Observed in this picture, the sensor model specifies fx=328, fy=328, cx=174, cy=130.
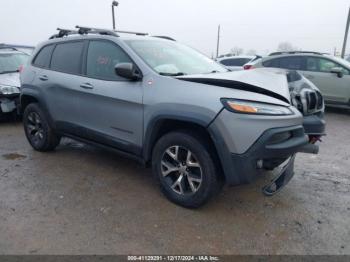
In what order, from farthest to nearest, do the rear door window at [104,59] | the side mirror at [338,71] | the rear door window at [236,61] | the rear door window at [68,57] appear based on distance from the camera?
the rear door window at [236,61], the side mirror at [338,71], the rear door window at [68,57], the rear door window at [104,59]

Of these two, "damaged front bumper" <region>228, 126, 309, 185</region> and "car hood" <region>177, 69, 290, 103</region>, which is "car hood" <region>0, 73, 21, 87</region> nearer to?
"car hood" <region>177, 69, 290, 103</region>

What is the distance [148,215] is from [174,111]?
3.48 ft

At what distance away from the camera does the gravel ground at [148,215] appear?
9.10 feet

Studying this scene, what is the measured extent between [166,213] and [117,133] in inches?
44.4

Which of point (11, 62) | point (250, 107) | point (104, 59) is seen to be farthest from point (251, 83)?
point (11, 62)

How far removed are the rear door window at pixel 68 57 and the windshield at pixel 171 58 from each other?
0.89m

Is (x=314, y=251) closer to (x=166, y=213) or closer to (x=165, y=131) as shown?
(x=166, y=213)

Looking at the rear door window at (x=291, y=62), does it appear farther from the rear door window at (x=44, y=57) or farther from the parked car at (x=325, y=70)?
the rear door window at (x=44, y=57)

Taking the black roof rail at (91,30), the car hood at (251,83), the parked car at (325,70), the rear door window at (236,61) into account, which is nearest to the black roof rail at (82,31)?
the black roof rail at (91,30)

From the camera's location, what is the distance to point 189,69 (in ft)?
12.7

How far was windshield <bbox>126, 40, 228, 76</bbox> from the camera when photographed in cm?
366

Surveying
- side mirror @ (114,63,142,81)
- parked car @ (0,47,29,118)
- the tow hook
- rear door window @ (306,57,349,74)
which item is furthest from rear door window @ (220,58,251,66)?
the tow hook

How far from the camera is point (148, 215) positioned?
326 cm

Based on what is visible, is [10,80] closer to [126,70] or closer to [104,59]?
[104,59]
